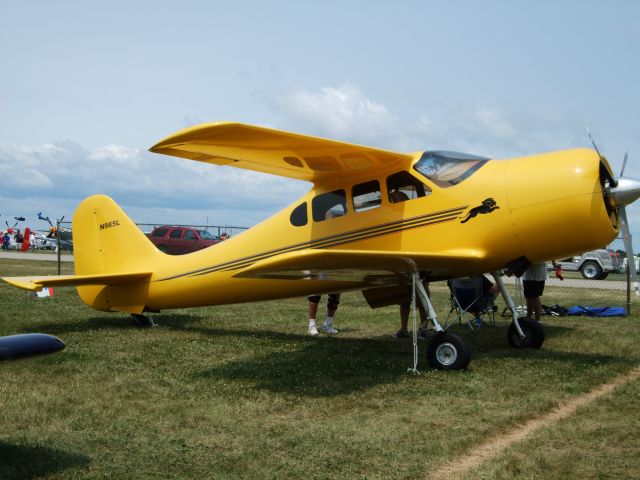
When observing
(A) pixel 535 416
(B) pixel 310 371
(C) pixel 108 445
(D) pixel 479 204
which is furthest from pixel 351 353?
(C) pixel 108 445

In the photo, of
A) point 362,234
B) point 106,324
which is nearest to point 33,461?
point 362,234

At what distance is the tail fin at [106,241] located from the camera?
10664 mm

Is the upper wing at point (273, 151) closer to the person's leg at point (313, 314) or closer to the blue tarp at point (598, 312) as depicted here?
the person's leg at point (313, 314)

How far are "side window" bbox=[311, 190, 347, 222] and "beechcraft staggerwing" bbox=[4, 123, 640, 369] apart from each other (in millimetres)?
16

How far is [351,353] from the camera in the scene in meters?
8.12

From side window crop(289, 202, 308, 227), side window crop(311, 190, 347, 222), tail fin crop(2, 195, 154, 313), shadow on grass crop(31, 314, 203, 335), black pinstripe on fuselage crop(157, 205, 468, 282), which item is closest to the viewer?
black pinstripe on fuselage crop(157, 205, 468, 282)

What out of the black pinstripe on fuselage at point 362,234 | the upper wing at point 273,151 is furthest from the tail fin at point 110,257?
the upper wing at point 273,151

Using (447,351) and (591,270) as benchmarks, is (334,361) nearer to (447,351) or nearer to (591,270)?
(447,351)

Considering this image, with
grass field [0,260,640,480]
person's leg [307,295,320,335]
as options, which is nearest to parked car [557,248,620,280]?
grass field [0,260,640,480]

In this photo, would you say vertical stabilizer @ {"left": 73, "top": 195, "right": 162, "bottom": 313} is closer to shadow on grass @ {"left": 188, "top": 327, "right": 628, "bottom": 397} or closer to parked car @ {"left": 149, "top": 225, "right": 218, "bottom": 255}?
shadow on grass @ {"left": 188, "top": 327, "right": 628, "bottom": 397}

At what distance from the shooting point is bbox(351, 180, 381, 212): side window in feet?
25.8

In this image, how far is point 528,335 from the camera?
28.5 ft

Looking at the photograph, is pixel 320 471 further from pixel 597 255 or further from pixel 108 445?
pixel 597 255

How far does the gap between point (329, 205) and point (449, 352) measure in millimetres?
2501
